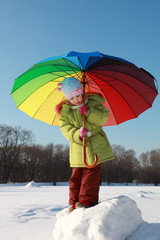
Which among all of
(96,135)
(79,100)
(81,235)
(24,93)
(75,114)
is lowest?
(81,235)

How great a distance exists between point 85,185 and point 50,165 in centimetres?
3491

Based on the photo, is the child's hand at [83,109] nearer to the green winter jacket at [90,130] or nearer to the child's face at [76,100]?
the green winter jacket at [90,130]

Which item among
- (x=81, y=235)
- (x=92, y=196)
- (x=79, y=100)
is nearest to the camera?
(x=81, y=235)

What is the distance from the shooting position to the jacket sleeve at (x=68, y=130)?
251 cm

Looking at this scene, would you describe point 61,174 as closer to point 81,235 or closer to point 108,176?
point 108,176

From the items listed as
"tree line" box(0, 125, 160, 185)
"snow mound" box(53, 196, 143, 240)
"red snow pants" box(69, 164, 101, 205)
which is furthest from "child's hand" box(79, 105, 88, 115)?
"tree line" box(0, 125, 160, 185)

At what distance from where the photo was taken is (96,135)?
262 centimetres

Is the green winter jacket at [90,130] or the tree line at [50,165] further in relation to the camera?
the tree line at [50,165]

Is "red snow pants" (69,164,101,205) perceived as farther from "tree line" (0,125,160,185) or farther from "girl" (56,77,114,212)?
"tree line" (0,125,160,185)

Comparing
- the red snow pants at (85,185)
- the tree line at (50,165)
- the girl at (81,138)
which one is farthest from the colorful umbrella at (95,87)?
the tree line at (50,165)

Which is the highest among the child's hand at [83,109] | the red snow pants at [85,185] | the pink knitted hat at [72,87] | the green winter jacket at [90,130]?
the pink knitted hat at [72,87]

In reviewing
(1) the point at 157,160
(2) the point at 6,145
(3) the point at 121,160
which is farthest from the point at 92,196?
(1) the point at 157,160

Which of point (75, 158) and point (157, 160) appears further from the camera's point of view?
point (157, 160)

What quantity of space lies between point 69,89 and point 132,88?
108cm
